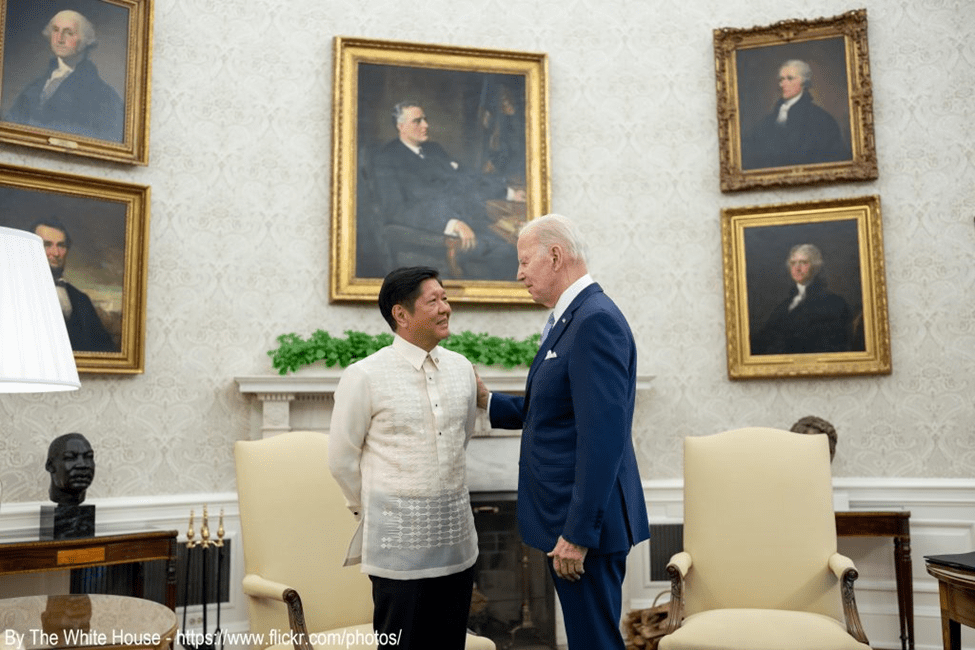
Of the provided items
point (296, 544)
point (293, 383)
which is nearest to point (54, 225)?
point (293, 383)

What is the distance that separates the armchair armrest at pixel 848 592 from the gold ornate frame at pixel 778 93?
2.70m

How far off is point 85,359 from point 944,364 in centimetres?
501

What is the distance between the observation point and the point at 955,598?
102 inches

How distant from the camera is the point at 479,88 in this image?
5.57 metres

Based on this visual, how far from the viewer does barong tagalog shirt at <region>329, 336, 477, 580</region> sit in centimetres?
244

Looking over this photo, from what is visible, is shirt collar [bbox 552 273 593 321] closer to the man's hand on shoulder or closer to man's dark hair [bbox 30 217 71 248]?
the man's hand on shoulder

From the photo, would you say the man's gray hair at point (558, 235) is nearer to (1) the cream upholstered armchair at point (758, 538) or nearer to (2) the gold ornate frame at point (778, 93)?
(1) the cream upholstered armchair at point (758, 538)

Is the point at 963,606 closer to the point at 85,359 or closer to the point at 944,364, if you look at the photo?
the point at 944,364

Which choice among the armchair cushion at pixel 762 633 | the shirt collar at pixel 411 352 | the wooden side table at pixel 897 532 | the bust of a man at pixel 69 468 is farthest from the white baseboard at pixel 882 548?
the shirt collar at pixel 411 352

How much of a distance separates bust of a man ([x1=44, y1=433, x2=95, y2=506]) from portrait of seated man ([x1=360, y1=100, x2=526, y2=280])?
220 centimetres

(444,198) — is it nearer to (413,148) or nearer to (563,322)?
(413,148)

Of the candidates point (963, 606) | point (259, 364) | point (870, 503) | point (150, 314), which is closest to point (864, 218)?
point (870, 503)

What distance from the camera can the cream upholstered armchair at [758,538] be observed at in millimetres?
3537

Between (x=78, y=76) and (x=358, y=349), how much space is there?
218 cm
